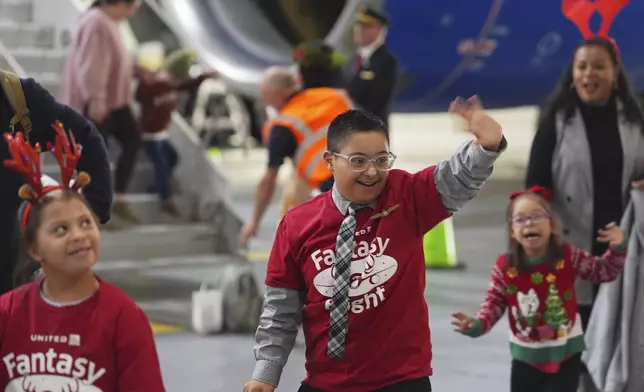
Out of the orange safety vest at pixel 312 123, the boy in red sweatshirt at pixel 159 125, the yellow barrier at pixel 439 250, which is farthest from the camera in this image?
the yellow barrier at pixel 439 250

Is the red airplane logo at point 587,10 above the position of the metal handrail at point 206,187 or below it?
above

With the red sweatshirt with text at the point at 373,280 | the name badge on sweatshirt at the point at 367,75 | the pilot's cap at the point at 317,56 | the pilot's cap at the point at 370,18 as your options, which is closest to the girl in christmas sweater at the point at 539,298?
the red sweatshirt with text at the point at 373,280

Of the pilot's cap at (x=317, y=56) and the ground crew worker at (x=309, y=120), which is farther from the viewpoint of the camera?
the pilot's cap at (x=317, y=56)

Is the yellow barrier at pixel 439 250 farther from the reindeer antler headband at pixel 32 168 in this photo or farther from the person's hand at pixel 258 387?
the reindeer antler headband at pixel 32 168

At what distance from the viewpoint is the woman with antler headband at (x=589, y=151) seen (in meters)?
3.80

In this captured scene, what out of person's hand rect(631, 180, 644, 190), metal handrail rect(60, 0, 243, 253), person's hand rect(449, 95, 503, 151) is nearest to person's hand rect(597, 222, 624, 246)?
person's hand rect(631, 180, 644, 190)

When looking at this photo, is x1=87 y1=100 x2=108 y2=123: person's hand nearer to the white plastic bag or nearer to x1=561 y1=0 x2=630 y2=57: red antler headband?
the white plastic bag

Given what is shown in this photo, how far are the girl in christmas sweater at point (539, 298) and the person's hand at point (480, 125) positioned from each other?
3.28 ft

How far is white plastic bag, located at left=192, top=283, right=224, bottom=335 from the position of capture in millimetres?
5496

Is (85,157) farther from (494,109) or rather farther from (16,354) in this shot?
(494,109)

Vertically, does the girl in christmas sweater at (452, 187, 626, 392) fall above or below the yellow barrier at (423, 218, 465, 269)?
above

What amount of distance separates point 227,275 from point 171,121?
1.86 m

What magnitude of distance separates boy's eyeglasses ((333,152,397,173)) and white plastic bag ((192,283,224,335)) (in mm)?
2993

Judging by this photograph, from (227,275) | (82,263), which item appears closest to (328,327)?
(82,263)
